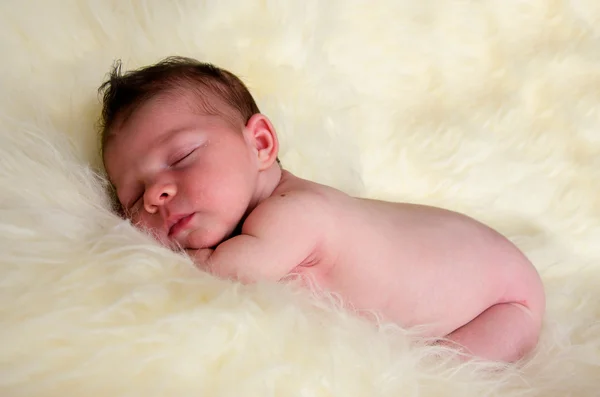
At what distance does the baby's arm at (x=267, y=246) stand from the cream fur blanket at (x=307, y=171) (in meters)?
0.07

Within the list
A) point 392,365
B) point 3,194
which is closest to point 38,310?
point 3,194

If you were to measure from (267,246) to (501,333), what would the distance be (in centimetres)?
43

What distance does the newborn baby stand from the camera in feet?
3.00

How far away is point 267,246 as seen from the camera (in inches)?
34.4

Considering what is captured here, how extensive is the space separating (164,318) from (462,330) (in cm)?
55

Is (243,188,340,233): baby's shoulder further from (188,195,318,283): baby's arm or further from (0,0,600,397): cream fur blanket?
(0,0,600,397): cream fur blanket

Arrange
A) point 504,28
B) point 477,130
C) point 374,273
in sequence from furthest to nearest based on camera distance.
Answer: point 504,28, point 477,130, point 374,273

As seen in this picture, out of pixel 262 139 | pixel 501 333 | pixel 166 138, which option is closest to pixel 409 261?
pixel 501 333

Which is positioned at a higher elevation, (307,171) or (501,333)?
(307,171)

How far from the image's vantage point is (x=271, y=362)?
2.23 feet

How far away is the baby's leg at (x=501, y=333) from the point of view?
101 cm

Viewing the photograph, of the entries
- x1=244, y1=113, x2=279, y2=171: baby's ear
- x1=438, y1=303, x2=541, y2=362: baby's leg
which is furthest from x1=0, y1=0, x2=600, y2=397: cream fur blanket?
x1=244, y1=113, x2=279, y2=171: baby's ear

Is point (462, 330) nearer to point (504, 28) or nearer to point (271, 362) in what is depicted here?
point (271, 362)

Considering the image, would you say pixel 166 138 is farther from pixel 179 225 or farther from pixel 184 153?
pixel 179 225
